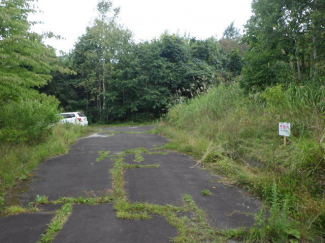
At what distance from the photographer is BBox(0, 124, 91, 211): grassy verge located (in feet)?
17.0

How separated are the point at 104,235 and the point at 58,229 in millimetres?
644

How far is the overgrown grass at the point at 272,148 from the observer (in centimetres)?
374

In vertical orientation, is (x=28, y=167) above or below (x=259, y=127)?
below

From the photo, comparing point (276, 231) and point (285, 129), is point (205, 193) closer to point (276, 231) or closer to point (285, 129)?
point (276, 231)

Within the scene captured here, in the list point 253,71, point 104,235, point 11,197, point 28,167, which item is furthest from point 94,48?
point 104,235

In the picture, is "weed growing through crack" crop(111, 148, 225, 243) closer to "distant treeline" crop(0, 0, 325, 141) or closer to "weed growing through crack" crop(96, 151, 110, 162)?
"weed growing through crack" crop(96, 151, 110, 162)

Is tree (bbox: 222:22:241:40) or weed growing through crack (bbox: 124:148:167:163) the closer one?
weed growing through crack (bbox: 124:148:167:163)

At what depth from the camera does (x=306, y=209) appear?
12.0 feet

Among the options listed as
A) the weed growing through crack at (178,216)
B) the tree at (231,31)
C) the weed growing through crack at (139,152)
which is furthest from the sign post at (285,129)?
the tree at (231,31)

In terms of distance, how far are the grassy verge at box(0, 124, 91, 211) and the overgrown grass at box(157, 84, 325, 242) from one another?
13.0ft

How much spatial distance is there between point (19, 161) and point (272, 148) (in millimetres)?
6106

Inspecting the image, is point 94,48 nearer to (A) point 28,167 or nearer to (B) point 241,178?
(A) point 28,167

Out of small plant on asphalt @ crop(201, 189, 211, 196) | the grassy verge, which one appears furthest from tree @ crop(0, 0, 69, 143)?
small plant on asphalt @ crop(201, 189, 211, 196)

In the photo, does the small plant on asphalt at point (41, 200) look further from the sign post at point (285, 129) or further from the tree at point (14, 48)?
the sign post at point (285, 129)
